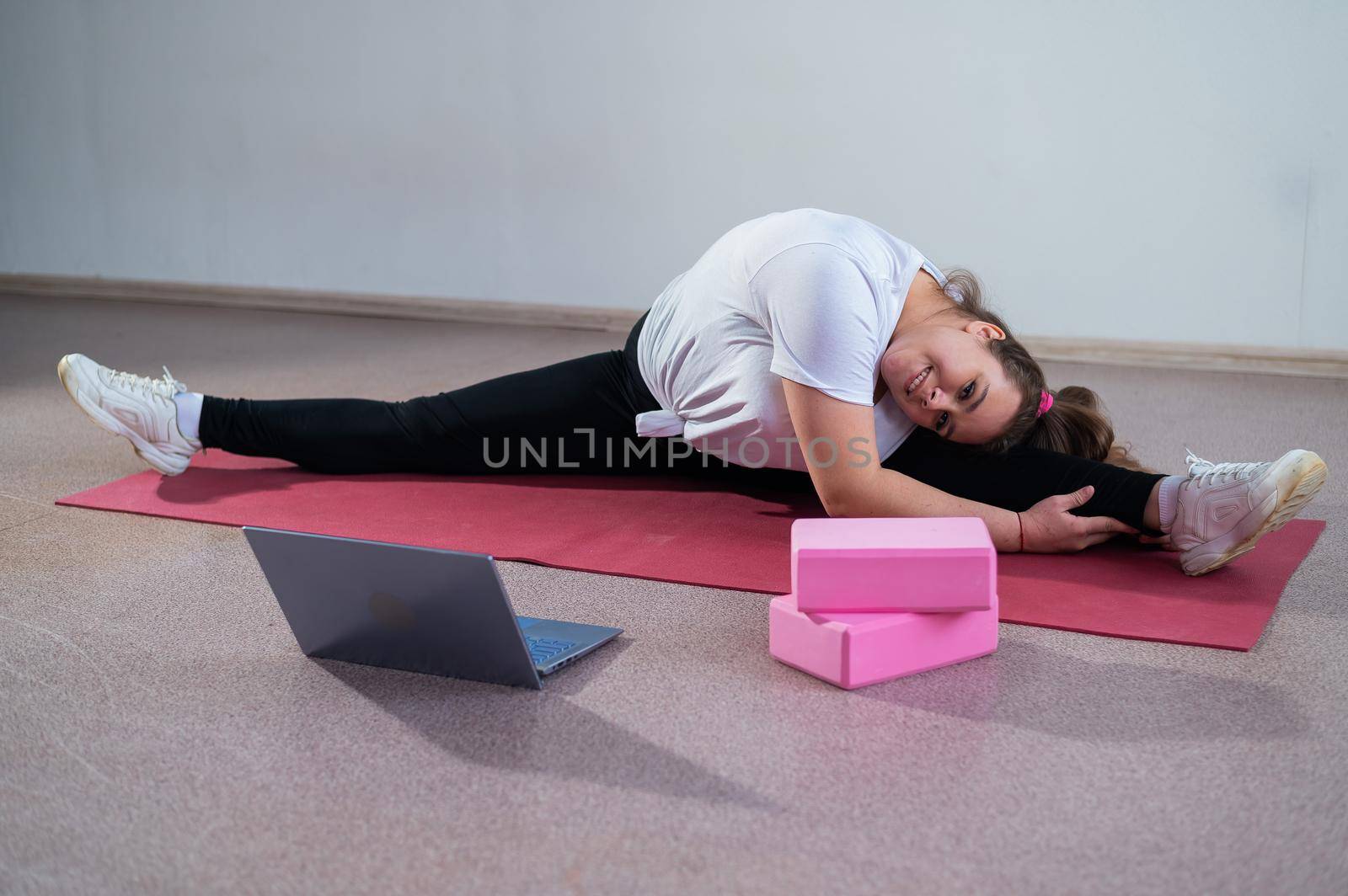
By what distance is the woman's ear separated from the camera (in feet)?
Answer: 5.84

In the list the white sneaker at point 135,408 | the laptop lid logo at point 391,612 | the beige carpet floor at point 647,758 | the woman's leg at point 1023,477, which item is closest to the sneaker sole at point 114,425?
the white sneaker at point 135,408

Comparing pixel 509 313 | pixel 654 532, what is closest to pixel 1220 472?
pixel 654 532

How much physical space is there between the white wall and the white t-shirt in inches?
67.5

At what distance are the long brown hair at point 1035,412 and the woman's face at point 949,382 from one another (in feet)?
0.11

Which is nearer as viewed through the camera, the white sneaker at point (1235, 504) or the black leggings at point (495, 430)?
the white sneaker at point (1235, 504)

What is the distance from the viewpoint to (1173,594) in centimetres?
164

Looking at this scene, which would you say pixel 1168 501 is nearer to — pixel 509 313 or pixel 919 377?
pixel 919 377

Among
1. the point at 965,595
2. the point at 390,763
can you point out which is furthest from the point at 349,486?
the point at 965,595

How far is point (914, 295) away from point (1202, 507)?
522 millimetres

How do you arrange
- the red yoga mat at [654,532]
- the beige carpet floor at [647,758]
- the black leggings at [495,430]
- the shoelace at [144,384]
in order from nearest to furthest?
1. the beige carpet floor at [647,758]
2. the red yoga mat at [654,532]
3. the black leggings at [495,430]
4. the shoelace at [144,384]

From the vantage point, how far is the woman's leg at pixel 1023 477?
5.87 ft

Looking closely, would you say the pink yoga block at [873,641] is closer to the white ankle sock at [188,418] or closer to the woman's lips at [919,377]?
the woman's lips at [919,377]

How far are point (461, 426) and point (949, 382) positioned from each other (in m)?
0.96

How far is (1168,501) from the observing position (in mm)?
1746
